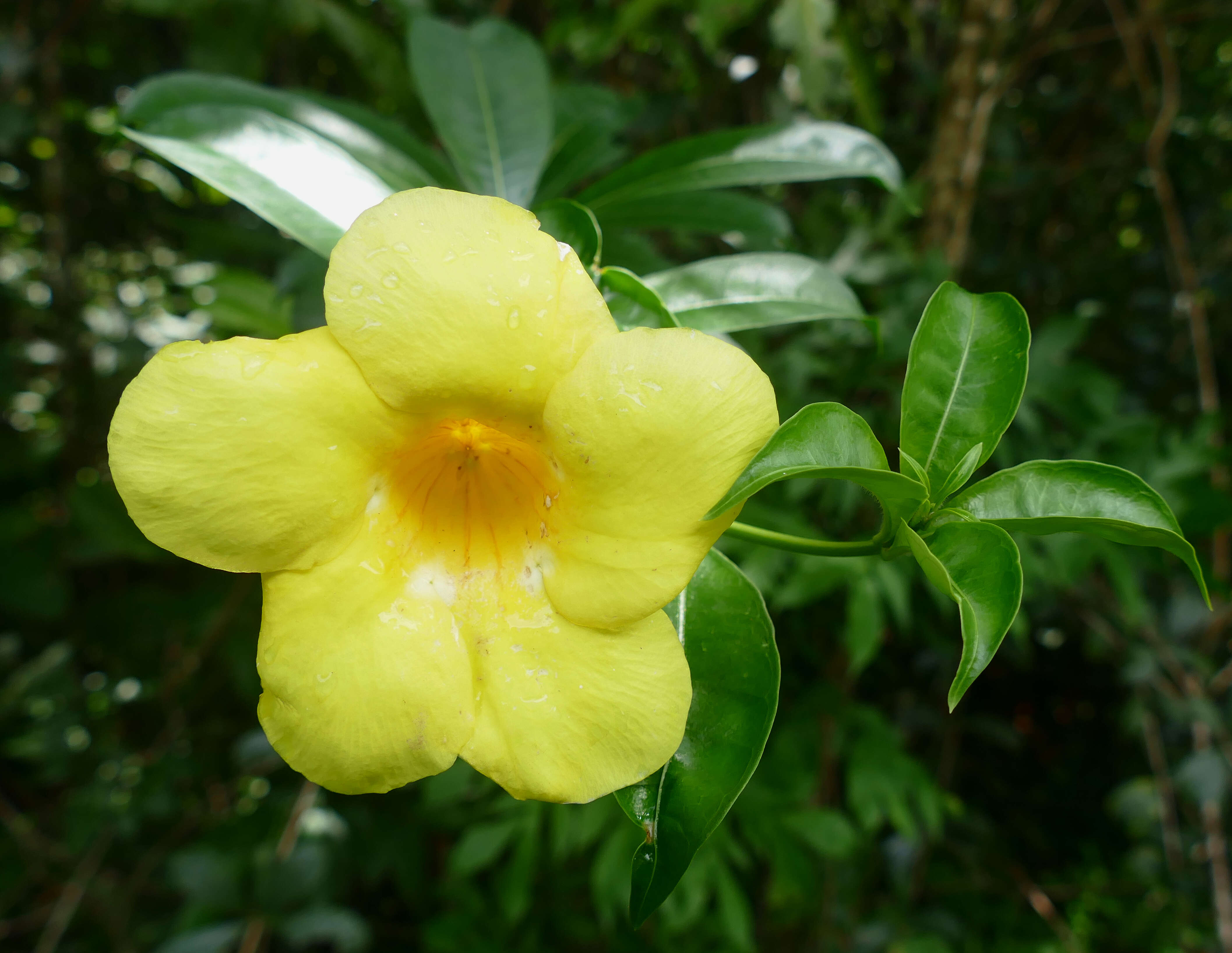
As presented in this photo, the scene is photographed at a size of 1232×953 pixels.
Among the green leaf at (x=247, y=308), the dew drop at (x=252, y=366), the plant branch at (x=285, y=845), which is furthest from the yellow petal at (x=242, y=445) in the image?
the plant branch at (x=285, y=845)

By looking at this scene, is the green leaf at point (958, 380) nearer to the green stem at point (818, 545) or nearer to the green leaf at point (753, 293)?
the green stem at point (818, 545)

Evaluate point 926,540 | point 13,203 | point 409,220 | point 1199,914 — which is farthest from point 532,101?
point 1199,914

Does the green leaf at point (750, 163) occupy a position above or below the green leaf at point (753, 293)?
above

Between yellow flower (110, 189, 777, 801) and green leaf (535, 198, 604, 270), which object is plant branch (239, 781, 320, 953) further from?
green leaf (535, 198, 604, 270)

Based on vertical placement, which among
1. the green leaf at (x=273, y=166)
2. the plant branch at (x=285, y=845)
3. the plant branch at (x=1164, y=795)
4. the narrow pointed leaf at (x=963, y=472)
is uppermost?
the green leaf at (x=273, y=166)

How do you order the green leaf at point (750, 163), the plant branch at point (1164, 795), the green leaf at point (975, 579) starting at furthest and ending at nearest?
the plant branch at point (1164, 795) < the green leaf at point (750, 163) < the green leaf at point (975, 579)

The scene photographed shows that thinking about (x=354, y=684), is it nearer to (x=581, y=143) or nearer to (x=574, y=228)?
(x=574, y=228)

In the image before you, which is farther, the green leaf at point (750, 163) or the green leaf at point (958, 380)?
the green leaf at point (750, 163)

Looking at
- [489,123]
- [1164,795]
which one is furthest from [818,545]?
[1164,795]
